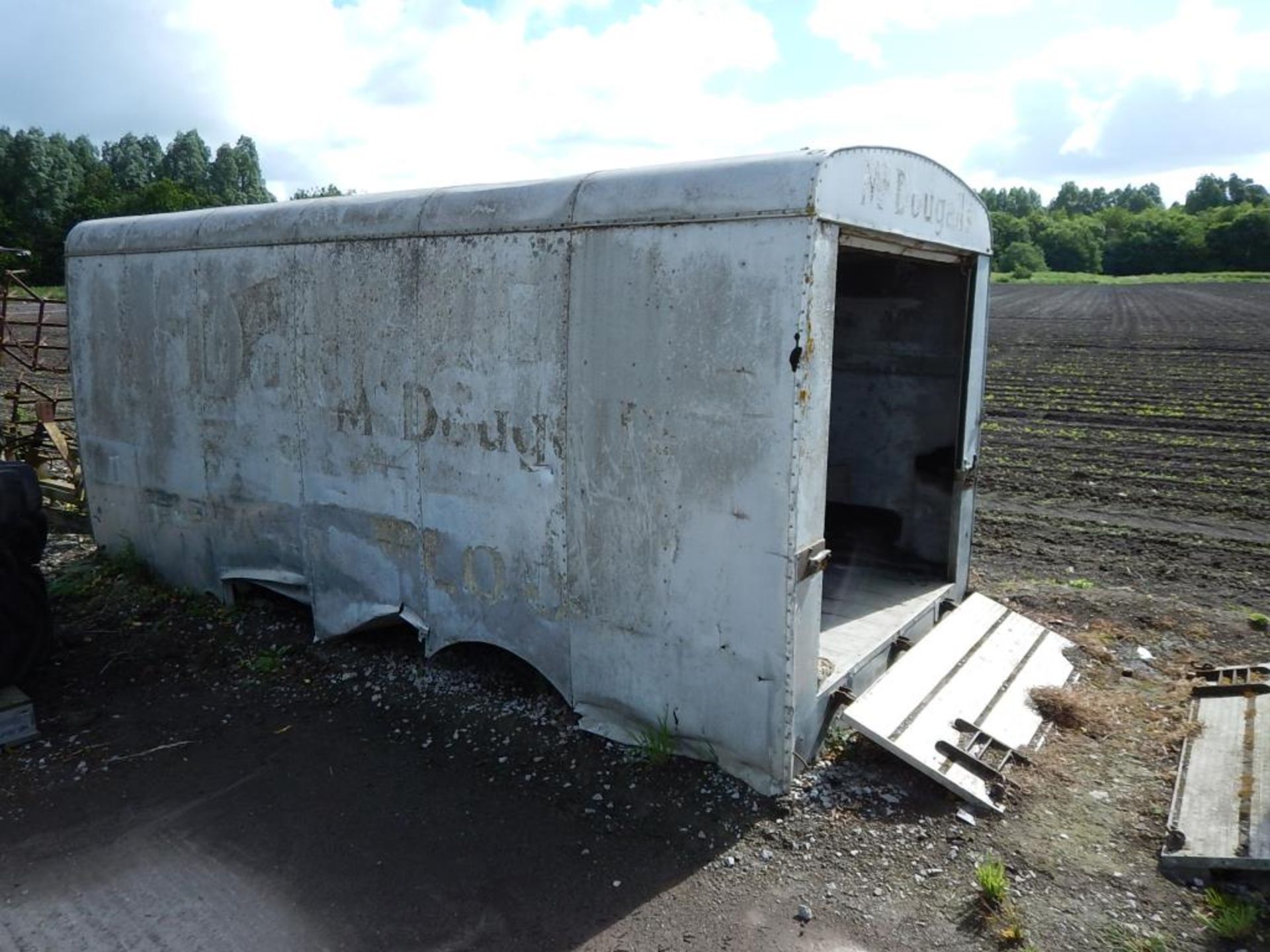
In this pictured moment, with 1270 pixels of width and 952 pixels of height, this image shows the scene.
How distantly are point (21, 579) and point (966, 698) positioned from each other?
539 cm

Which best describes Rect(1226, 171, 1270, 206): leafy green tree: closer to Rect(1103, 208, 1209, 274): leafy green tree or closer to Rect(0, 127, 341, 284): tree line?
Rect(1103, 208, 1209, 274): leafy green tree

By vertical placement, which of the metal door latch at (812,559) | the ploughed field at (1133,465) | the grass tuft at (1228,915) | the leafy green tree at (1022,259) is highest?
the leafy green tree at (1022,259)

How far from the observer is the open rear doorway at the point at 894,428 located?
20.6 feet

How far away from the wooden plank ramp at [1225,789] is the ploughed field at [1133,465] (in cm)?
255

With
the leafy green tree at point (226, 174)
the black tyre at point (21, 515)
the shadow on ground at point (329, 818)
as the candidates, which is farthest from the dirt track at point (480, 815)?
the leafy green tree at point (226, 174)

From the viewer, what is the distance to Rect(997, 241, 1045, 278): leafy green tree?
300 ft

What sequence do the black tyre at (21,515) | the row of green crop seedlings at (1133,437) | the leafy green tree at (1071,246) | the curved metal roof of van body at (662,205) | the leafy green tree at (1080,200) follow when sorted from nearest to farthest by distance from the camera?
the curved metal roof of van body at (662,205) → the black tyre at (21,515) → the row of green crop seedlings at (1133,437) → the leafy green tree at (1071,246) → the leafy green tree at (1080,200)

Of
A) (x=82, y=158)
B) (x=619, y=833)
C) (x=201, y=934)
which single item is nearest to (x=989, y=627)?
(x=619, y=833)

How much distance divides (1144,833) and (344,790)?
375 cm

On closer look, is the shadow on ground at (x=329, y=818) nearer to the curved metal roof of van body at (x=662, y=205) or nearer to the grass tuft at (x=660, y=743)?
the grass tuft at (x=660, y=743)

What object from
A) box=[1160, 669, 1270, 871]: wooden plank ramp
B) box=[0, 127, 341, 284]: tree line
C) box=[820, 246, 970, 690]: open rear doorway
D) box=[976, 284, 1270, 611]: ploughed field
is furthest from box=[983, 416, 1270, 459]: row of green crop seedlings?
box=[0, 127, 341, 284]: tree line

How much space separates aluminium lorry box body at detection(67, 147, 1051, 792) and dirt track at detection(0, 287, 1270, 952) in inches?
13.8

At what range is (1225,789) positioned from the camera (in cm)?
414

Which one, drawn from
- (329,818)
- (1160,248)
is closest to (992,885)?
(329,818)
